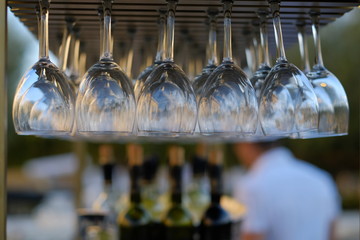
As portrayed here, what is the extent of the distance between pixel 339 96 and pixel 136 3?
35cm

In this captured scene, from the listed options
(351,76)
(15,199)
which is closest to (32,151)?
(15,199)

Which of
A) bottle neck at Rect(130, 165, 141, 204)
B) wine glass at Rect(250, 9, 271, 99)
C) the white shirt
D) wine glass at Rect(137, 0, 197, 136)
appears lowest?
the white shirt

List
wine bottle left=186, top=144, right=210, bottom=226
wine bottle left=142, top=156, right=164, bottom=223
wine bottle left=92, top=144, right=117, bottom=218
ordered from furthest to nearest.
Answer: wine bottle left=186, top=144, right=210, bottom=226 → wine bottle left=92, top=144, right=117, bottom=218 → wine bottle left=142, top=156, right=164, bottom=223

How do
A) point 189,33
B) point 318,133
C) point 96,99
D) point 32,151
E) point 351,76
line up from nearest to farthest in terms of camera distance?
→ point 96,99
point 318,133
point 189,33
point 351,76
point 32,151

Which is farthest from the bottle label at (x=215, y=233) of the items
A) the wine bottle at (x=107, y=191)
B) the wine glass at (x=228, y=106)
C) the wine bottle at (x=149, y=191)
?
the wine glass at (x=228, y=106)

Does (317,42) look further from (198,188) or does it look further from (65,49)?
(198,188)

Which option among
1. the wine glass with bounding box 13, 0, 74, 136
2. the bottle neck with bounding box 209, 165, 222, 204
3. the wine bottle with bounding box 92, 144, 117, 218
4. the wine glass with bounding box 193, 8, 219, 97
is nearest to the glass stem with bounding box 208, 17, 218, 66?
the wine glass with bounding box 193, 8, 219, 97

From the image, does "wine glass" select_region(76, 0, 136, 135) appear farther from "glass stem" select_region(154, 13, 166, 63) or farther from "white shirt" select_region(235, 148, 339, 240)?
"white shirt" select_region(235, 148, 339, 240)

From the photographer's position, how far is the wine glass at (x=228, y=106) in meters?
0.79

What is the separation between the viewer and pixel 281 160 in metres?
2.49

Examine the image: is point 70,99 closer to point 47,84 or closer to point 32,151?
point 47,84

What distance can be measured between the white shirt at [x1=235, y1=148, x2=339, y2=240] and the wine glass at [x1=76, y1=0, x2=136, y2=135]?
65.7 inches

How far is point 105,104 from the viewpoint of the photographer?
2.52 feet

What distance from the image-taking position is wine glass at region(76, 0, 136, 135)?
30.0 inches
